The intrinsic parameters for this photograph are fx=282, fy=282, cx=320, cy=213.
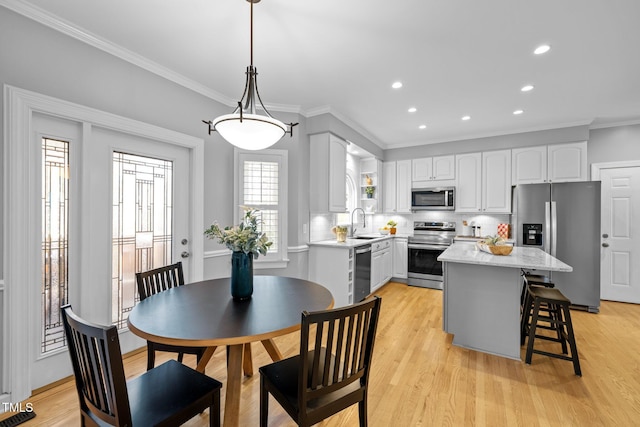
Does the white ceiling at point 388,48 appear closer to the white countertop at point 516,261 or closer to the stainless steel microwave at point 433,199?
the stainless steel microwave at point 433,199

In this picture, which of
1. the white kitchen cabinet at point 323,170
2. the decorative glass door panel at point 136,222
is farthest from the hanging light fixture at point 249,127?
the white kitchen cabinet at point 323,170

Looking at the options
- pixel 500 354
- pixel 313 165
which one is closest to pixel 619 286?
pixel 500 354

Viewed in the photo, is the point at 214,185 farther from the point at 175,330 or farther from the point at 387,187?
the point at 387,187

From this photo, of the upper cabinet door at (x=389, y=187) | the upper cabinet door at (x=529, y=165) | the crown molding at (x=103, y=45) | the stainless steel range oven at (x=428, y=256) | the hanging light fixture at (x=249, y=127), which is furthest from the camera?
the upper cabinet door at (x=389, y=187)

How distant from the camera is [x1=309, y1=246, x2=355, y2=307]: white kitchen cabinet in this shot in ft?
12.2

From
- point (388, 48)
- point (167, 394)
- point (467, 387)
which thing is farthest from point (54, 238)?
point (467, 387)

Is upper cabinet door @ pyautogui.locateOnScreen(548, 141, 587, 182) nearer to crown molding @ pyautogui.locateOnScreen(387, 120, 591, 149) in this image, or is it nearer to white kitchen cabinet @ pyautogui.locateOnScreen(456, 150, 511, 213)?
crown molding @ pyautogui.locateOnScreen(387, 120, 591, 149)

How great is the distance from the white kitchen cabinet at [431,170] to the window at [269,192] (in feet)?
9.44

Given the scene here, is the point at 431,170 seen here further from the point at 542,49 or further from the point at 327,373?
the point at 327,373

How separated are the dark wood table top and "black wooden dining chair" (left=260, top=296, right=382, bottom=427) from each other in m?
0.24

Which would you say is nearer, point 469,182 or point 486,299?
point 486,299

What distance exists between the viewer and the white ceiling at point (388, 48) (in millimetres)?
1934

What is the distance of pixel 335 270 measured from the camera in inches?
149

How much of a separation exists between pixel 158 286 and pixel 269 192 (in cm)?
183
